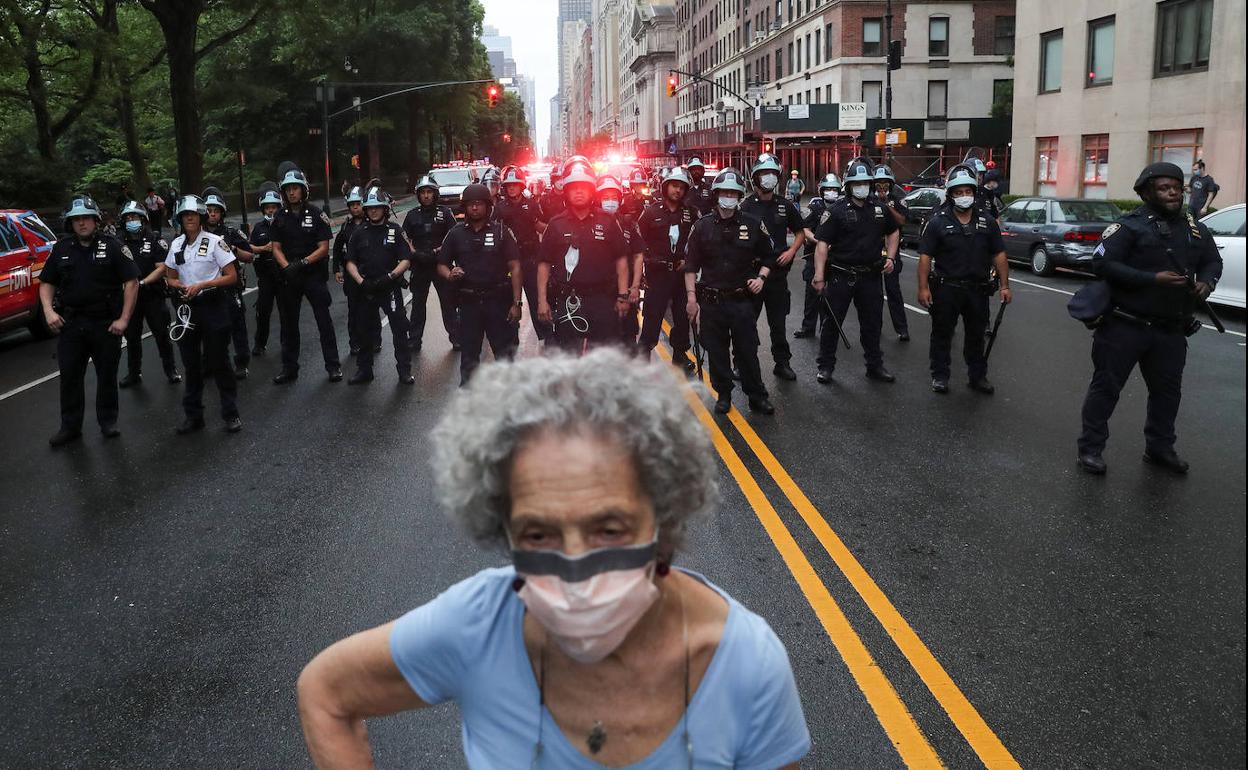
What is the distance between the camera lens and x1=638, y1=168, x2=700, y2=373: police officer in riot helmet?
11.4m

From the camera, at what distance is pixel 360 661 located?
6.20 ft

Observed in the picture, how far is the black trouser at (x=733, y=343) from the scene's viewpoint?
9070 millimetres

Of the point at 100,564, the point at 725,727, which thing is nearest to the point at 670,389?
the point at 725,727

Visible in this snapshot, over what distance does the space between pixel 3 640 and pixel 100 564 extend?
101cm

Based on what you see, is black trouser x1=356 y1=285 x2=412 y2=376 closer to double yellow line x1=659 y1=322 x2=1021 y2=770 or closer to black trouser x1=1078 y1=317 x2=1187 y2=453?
double yellow line x1=659 y1=322 x2=1021 y2=770

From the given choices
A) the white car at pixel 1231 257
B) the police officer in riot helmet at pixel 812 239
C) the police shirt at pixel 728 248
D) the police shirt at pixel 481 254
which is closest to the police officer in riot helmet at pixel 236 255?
the police shirt at pixel 481 254

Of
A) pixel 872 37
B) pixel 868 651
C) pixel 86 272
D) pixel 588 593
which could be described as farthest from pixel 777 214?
pixel 872 37

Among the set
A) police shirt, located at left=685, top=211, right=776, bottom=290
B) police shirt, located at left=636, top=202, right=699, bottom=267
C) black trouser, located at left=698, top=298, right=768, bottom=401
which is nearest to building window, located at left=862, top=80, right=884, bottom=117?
police shirt, located at left=636, top=202, right=699, bottom=267

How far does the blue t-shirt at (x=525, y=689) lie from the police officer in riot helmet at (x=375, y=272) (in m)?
9.24

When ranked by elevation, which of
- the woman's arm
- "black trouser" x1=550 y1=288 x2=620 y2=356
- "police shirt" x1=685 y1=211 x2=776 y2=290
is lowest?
"black trouser" x1=550 y1=288 x2=620 y2=356

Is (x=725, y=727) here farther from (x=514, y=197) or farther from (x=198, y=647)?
(x=514, y=197)

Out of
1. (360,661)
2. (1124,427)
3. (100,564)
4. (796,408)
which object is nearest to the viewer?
(360,661)

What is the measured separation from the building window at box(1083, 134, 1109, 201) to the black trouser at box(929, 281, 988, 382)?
2391 centimetres

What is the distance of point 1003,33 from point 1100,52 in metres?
28.3
